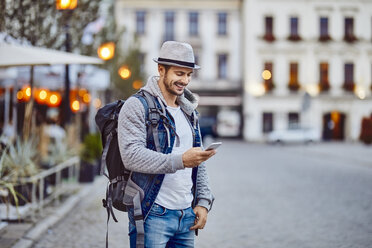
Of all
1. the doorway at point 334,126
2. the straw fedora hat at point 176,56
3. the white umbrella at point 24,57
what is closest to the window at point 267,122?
the doorway at point 334,126

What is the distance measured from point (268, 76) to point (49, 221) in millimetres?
35283

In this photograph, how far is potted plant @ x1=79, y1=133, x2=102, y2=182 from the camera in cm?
1143

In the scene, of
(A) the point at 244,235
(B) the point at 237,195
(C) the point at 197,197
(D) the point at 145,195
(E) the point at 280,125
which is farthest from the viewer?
(E) the point at 280,125

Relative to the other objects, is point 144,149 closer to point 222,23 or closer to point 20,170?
point 20,170

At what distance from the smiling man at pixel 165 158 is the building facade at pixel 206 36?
39716mm

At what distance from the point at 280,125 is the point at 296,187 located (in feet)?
97.1

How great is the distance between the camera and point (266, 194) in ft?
33.7

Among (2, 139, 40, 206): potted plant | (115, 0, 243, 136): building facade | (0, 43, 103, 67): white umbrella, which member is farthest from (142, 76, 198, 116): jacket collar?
(115, 0, 243, 136): building facade

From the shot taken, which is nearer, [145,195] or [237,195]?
[145,195]

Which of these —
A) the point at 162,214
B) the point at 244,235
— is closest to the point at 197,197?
the point at 162,214

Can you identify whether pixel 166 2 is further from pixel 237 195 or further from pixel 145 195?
pixel 145 195

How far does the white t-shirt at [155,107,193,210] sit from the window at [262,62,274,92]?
1509 inches

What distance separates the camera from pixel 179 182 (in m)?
2.77

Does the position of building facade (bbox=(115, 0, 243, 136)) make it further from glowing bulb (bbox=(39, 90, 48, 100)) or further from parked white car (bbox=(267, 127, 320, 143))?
glowing bulb (bbox=(39, 90, 48, 100))
